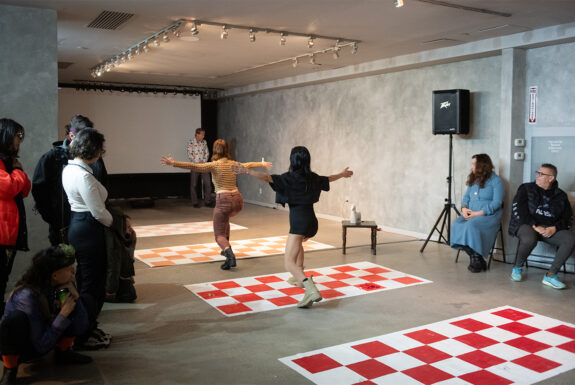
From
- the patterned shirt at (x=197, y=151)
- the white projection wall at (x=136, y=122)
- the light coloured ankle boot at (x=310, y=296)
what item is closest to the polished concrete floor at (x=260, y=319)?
the light coloured ankle boot at (x=310, y=296)

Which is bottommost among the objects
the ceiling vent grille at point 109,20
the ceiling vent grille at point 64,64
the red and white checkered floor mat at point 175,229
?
the red and white checkered floor mat at point 175,229

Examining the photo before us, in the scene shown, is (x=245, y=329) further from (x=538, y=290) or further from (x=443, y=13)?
(x=443, y=13)

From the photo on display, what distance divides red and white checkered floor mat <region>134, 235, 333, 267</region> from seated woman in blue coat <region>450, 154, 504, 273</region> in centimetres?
179

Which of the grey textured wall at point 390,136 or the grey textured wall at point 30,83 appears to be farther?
the grey textured wall at point 390,136

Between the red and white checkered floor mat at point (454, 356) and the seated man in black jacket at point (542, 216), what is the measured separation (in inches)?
52.1

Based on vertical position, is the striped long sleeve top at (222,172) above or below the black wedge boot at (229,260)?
above

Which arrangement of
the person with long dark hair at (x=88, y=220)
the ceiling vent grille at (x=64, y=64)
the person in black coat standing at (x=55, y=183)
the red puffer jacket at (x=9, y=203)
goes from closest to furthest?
the person with long dark hair at (x=88, y=220)
the red puffer jacket at (x=9, y=203)
the person in black coat standing at (x=55, y=183)
the ceiling vent grille at (x=64, y=64)

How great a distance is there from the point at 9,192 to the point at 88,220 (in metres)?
0.62

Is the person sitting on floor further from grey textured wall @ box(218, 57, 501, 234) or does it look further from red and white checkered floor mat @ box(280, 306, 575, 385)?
grey textured wall @ box(218, 57, 501, 234)

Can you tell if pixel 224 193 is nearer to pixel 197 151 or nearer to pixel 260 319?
pixel 260 319

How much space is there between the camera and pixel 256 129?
1205 centimetres

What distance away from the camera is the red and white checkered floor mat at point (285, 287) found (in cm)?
452

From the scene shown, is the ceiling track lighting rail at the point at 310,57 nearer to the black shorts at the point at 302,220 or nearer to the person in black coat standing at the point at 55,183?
the black shorts at the point at 302,220

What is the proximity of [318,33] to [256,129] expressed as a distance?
5866mm
